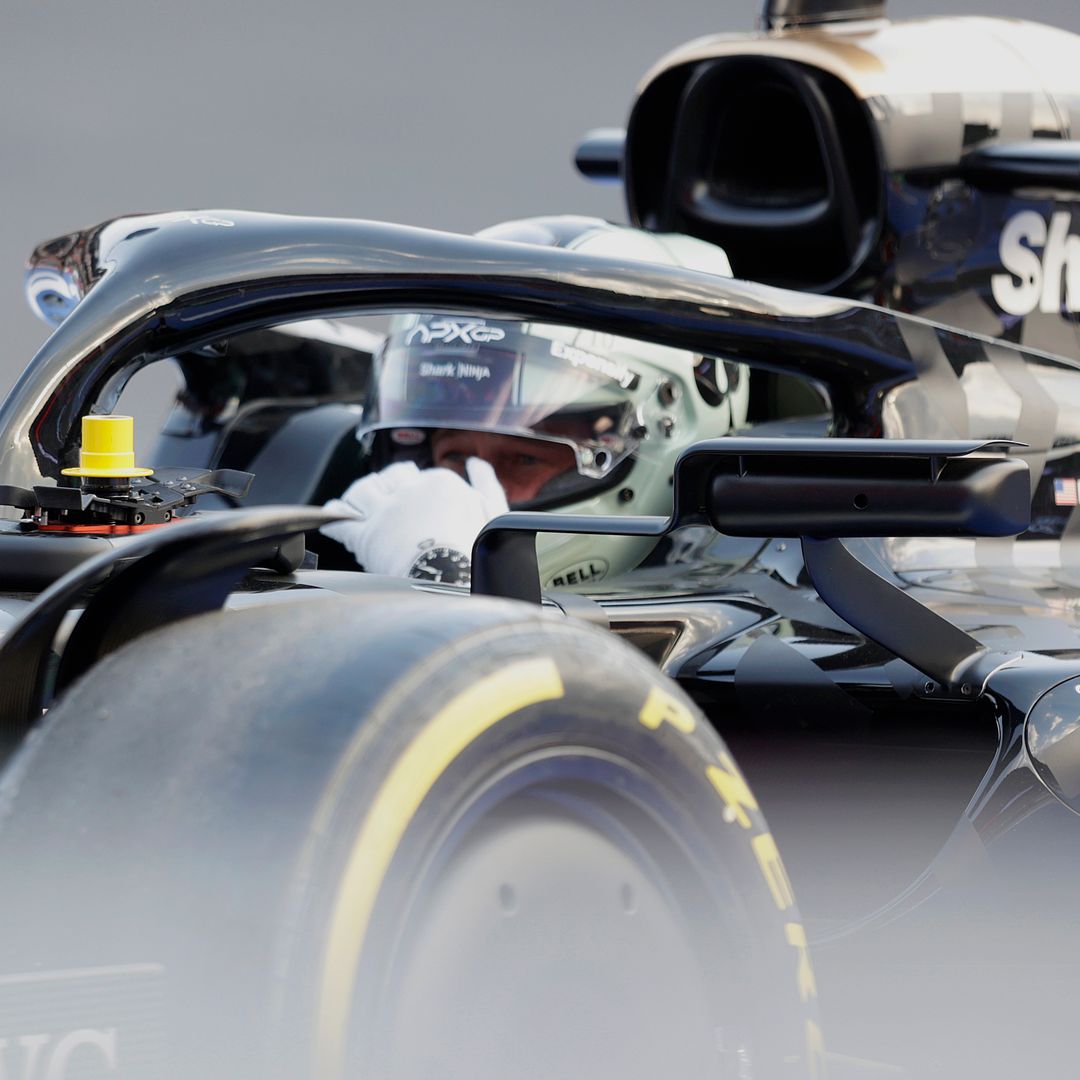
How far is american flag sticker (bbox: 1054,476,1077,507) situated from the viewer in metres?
2.41

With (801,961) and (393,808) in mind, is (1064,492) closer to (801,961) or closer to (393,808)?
(801,961)

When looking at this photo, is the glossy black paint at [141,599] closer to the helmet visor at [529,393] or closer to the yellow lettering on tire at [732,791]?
the yellow lettering on tire at [732,791]

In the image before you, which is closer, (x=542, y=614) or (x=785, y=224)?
(x=542, y=614)

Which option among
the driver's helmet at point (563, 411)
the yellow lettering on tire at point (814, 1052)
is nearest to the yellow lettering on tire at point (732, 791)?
the yellow lettering on tire at point (814, 1052)

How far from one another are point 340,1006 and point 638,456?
168cm

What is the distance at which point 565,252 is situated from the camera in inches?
77.8

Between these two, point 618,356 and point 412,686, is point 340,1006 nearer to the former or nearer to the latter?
point 412,686

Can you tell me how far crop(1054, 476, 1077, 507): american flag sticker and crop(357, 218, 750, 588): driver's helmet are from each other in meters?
0.54

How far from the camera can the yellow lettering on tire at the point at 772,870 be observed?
1198 millimetres

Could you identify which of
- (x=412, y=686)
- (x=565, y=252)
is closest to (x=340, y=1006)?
(x=412, y=686)

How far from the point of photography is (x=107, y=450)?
5.04 feet

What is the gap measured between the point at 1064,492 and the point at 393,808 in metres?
1.72

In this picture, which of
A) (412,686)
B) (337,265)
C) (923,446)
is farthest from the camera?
(337,265)

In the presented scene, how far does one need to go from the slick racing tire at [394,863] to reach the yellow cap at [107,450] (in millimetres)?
459
